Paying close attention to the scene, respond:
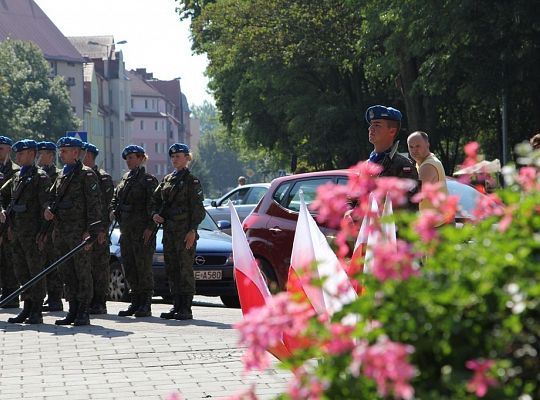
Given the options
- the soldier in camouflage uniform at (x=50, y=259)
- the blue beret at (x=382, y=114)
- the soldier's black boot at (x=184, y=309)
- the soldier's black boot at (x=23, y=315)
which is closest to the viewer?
the blue beret at (x=382, y=114)

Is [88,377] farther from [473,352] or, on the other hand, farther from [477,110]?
[477,110]

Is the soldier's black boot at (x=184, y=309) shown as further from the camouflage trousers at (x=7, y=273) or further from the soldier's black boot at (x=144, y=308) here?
the camouflage trousers at (x=7, y=273)

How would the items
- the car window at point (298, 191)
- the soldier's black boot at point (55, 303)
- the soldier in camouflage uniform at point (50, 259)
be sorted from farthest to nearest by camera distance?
the soldier's black boot at point (55, 303) → the car window at point (298, 191) → the soldier in camouflage uniform at point (50, 259)

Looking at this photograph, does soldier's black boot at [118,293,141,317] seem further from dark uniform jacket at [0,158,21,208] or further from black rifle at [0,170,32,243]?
dark uniform jacket at [0,158,21,208]

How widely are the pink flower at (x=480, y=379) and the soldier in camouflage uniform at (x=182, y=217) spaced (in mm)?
11795

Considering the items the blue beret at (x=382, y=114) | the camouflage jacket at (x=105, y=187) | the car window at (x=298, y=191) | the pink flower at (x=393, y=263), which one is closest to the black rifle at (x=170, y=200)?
the car window at (x=298, y=191)

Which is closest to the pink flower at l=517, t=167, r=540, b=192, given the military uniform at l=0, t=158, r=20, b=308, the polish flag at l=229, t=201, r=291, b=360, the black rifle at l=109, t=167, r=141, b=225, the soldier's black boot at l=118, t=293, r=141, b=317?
the polish flag at l=229, t=201, r=291, b=360

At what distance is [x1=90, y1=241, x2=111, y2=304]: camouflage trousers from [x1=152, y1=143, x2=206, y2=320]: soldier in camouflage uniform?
1.47 m

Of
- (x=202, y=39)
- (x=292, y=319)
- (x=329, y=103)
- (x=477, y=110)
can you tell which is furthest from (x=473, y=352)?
(x=202, y=39)

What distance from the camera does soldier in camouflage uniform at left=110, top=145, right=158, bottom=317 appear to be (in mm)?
15344

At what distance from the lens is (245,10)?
153 feet

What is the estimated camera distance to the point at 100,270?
16531 mm

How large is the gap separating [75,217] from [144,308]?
5.32ft

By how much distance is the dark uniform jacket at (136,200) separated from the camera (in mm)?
15484
